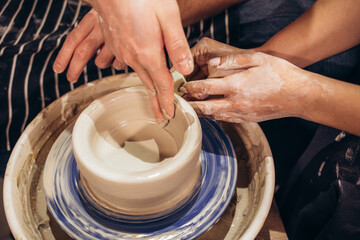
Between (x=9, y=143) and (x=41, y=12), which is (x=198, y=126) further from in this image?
(x=41, y=12)

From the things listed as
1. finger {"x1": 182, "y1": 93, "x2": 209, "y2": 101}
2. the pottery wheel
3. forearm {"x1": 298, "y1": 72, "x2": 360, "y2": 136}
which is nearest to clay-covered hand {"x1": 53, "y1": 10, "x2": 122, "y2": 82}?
the pottery wheel

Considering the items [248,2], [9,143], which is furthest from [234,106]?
[9,143]

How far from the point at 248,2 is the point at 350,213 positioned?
1000mm

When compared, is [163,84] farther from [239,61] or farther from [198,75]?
[198,75]

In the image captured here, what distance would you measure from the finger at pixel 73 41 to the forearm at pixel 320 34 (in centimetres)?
67

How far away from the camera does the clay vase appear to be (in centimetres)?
75

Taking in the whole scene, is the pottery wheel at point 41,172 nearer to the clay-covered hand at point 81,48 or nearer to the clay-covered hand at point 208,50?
the clay-covered hand at point 81,48

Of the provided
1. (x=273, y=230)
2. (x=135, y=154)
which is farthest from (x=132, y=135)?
(x=273, y=230)

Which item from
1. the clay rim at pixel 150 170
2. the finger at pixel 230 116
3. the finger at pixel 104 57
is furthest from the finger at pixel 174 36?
the finger at pixel 104 57

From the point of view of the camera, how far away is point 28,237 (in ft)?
2.67

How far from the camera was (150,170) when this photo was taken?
0.74 meters

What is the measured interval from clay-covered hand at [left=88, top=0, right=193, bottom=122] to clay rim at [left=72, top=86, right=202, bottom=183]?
0.50ft

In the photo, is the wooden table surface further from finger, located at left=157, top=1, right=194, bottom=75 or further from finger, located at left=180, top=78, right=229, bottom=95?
finger, located at left=157, top=1, right=194, bottom=75

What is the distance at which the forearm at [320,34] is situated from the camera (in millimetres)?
1073
